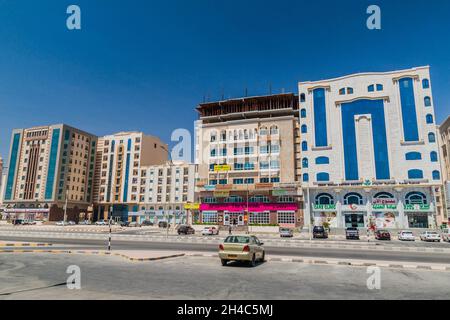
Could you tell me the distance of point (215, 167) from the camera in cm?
7281

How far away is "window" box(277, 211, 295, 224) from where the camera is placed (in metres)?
63.6

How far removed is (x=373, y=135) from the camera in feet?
201

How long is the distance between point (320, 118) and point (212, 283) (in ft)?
201

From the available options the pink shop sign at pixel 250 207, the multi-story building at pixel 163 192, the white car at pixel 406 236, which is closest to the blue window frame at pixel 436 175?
the white car at pixel 406 236

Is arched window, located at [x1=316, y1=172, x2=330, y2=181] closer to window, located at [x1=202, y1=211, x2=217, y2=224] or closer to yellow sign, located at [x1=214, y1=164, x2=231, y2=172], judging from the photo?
yellow sign, located at [x1=214, y1=164, x2=231, y2=172]

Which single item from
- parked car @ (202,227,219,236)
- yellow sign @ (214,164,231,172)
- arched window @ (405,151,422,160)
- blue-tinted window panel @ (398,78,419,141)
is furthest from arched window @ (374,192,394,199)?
parked car @ (202,227,219,236)

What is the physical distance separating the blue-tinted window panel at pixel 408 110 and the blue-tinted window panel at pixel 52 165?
321 feet

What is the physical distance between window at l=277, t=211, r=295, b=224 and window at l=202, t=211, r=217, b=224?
50.7 feet

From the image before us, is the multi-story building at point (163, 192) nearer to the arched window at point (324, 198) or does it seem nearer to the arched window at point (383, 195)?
the arched window at point (324, 198)

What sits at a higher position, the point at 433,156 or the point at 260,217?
the point at 433,156

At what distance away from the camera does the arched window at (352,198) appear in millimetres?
59594

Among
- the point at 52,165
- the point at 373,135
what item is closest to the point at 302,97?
the point at 373,135

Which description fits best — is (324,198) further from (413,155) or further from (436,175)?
(436,175)
